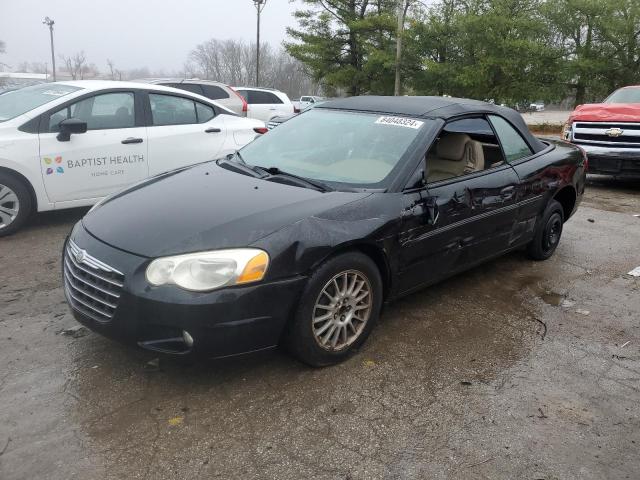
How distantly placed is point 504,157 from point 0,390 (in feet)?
12.6

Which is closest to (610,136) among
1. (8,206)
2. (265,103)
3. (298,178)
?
(298,178)

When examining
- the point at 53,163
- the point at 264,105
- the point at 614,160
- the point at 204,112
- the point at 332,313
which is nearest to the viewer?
the point at 332,313

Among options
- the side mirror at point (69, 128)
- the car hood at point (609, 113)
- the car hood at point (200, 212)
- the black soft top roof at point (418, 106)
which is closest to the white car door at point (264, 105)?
the car hood at point (609, 113)

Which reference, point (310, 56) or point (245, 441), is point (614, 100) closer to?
point (245, 441)

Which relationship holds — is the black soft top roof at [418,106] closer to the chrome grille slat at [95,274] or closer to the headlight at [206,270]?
the headlight at [206,270]

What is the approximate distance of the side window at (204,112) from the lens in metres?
6.83

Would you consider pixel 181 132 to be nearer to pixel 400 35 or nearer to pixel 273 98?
pixel 273 98

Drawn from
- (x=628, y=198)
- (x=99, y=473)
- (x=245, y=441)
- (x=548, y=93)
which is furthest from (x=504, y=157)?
(x=548, y=93)

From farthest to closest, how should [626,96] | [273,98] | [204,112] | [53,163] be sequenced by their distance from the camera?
[273,98], [626,96], [204,112], [53,163]

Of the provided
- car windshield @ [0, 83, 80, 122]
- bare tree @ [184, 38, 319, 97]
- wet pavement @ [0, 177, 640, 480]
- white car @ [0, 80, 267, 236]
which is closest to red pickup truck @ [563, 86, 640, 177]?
wet pavement @ [0, 177, 640, 480]

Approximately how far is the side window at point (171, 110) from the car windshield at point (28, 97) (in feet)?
2.79

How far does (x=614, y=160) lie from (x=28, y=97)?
857 cm

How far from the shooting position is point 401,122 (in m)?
3.94

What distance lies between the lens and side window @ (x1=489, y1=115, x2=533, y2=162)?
455 centimetres
